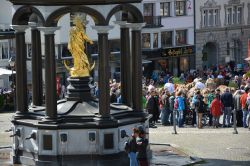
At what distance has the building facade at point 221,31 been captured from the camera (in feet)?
235

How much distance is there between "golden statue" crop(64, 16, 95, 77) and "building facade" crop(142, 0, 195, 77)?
3776 cm

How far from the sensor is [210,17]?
239ft

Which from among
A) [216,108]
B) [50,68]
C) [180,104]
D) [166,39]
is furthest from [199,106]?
[166,39]

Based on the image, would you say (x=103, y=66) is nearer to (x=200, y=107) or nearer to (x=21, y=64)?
(x=21, y=64)

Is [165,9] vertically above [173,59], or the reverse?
[165,9]

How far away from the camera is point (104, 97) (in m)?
26.4

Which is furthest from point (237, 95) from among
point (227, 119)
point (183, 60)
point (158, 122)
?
point (183, 60)

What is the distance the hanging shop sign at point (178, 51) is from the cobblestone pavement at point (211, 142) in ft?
103

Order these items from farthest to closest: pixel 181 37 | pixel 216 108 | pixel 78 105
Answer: pixel 181 37 → pixel 216 108 → pixel 78 105

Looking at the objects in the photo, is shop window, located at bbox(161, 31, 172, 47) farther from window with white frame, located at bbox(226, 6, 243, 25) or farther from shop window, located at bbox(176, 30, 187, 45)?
window with white frame, located at bbox(226, 6, 243, 25)

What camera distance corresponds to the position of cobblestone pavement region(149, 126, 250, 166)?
94.7 feet

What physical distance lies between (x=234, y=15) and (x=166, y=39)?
8151mm

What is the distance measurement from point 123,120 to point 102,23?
3.03 meters

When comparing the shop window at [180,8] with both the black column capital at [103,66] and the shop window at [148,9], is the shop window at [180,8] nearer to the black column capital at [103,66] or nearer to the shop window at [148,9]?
the shop window at [148,9]
